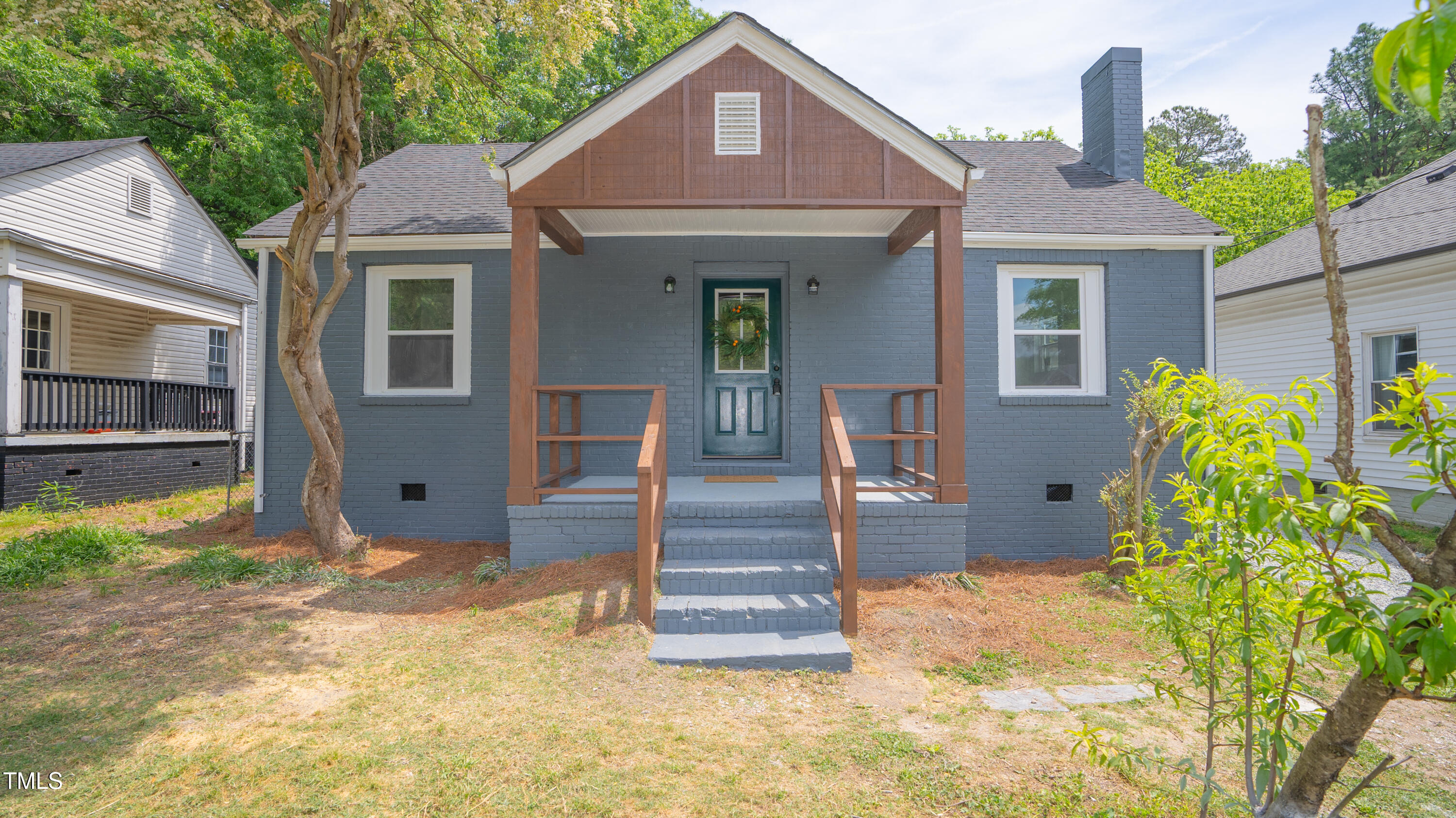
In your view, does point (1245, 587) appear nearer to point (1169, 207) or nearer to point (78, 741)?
point (78, 741)

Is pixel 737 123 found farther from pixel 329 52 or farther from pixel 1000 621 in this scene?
pixel 1000 621

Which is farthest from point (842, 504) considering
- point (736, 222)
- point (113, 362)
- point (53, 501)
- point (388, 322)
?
point (113, 362)

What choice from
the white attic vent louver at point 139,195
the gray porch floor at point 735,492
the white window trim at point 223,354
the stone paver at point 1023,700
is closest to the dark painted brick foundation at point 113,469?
the white window trim at point 223,354

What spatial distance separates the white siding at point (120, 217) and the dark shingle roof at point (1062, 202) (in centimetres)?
1353

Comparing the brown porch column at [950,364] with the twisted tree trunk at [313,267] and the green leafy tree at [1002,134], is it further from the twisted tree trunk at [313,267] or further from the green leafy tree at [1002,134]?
the green leafy tree at [1002,134]

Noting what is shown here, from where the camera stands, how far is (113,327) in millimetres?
13031

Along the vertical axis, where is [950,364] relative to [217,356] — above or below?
below

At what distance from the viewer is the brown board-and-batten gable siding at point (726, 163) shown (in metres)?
6.09

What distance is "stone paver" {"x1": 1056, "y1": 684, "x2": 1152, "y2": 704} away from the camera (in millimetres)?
4090

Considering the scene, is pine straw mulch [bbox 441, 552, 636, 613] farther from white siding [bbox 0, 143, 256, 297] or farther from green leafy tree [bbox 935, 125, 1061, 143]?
green leafy tree [bbox 935, 125, 1061, 143]

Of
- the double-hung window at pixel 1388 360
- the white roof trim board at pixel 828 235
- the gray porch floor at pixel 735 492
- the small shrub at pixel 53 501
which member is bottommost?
the small shrub at pixel 53 501

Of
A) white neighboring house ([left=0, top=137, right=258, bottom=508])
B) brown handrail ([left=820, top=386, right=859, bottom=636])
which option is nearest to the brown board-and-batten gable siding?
brown handrail ([left=820, top=386, right=859, bottom=636])

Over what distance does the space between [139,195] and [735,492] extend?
1356 cm

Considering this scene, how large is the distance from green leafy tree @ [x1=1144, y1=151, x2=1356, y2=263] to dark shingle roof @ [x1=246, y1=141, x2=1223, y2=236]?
1467 centimetres
